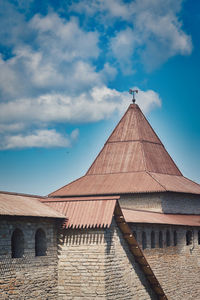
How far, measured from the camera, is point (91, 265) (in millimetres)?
19312

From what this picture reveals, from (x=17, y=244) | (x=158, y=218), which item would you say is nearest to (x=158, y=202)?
(x=158, y=218)

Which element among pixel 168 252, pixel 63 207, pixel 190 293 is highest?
pixel 63 207

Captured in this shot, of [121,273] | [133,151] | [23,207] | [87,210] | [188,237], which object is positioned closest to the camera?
[23,207]

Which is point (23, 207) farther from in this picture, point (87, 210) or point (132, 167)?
point (132, 167)

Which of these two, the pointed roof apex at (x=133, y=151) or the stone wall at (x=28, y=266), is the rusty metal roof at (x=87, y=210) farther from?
the pointed roof apex at (x=133, y=151)

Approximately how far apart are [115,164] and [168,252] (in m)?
10.8

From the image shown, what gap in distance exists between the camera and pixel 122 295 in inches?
800

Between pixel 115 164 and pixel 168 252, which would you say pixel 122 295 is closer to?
pixel 168 252

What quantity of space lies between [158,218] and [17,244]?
11.7 meters

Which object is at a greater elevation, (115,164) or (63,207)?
(115,164)

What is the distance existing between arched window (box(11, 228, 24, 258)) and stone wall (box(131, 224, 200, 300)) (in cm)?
686

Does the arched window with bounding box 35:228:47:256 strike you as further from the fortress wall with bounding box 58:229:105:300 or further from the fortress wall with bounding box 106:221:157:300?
the fortress wall with bounding box 106:221:157:300

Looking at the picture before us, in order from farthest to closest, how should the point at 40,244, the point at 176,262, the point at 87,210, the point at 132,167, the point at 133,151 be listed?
the point at 133,151 < the point at 132,167 < the point at 176,262 < the point at 87,210 < the point at 40,244

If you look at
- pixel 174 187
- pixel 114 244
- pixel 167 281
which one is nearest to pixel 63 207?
pixel 114 244
